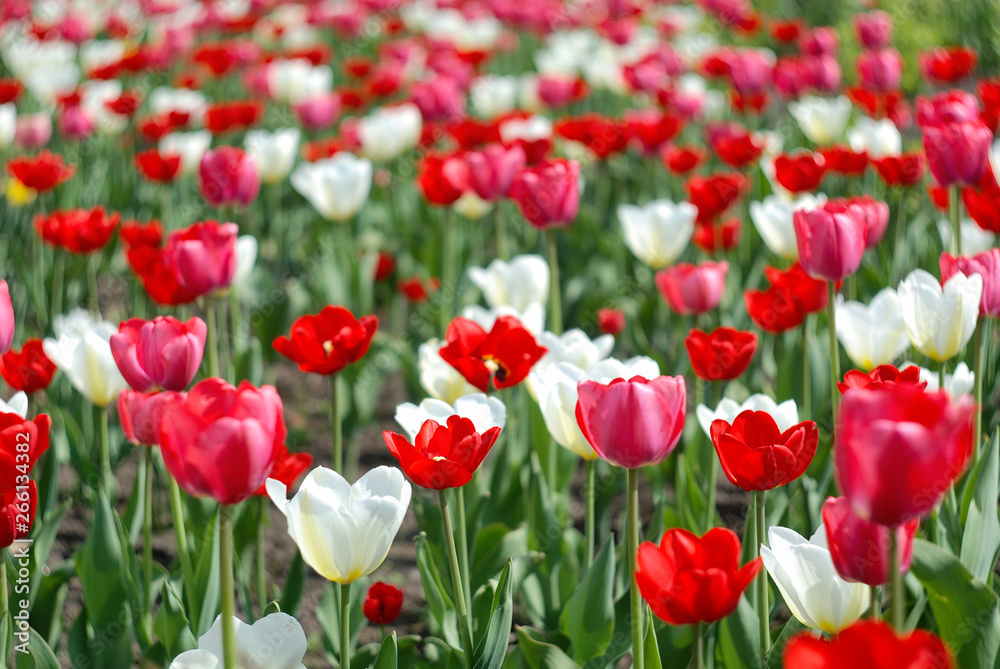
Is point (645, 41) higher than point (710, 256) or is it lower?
lower

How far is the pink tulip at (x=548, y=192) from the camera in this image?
207 centimetres

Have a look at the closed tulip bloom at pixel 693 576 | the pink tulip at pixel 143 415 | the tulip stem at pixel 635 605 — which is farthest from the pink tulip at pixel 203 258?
the closed tulip bloom at pixel 693 576

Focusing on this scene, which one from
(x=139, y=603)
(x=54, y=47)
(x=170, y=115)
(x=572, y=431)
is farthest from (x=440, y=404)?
(x=54, y=47)

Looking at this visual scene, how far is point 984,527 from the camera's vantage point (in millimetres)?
1409

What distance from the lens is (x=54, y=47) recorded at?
18.5ft

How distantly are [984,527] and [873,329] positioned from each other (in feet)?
1.48

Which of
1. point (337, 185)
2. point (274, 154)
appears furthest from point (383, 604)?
point (274, 154)

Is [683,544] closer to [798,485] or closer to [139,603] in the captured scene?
[798,485]

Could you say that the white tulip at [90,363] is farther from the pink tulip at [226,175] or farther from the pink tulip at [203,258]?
the pink tulip at [226,175]

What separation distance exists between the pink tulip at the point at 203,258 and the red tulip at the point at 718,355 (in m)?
0.87

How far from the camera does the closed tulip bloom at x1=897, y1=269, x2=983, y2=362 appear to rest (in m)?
1.48

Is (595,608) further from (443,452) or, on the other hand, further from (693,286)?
(693,286)

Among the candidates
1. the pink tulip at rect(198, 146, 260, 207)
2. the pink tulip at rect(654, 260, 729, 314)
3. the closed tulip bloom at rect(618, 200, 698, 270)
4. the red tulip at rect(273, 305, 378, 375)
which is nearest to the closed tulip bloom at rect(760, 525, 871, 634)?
the red tulip at rect(273, 305, 378, 375)

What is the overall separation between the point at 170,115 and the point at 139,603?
2528mm
